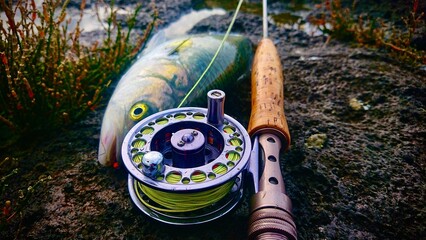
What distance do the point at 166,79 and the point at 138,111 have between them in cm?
30

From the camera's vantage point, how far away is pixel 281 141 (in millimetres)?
1854

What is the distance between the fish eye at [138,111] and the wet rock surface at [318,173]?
29cm

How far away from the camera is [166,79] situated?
87.7 inches

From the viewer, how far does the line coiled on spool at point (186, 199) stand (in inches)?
61.4

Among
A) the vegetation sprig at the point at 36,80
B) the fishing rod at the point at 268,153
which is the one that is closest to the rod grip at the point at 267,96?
the fishing rod at the point at 268,153

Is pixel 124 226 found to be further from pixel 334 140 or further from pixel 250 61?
pixel 250 61

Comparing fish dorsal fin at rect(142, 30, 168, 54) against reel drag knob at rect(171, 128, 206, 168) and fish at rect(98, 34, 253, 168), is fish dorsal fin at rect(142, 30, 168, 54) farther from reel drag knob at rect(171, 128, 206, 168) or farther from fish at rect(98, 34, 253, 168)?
reel drag knob at rect(171, 128, 206, 168)

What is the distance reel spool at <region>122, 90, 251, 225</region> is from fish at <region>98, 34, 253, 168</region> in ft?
0.62

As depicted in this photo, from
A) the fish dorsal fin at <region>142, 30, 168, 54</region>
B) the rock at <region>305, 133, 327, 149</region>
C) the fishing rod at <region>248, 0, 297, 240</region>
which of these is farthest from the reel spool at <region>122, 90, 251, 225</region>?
the fish dorsal fin at <region>142, 30, 168, 54</region>

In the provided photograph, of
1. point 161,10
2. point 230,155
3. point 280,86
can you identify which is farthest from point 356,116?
point 161,10

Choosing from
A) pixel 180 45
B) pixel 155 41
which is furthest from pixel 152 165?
pixel 155 41

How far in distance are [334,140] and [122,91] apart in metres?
1.17

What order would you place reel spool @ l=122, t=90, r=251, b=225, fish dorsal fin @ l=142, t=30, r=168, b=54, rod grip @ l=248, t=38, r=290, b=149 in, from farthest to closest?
fish dorsal fin @ l=142, t=30, r=168, b=54 → rod grip @ l=248, t=38, r=290, b=149 → reel spool @ l=122, t=90, r=251, b=225

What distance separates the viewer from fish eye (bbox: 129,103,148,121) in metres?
1.99
